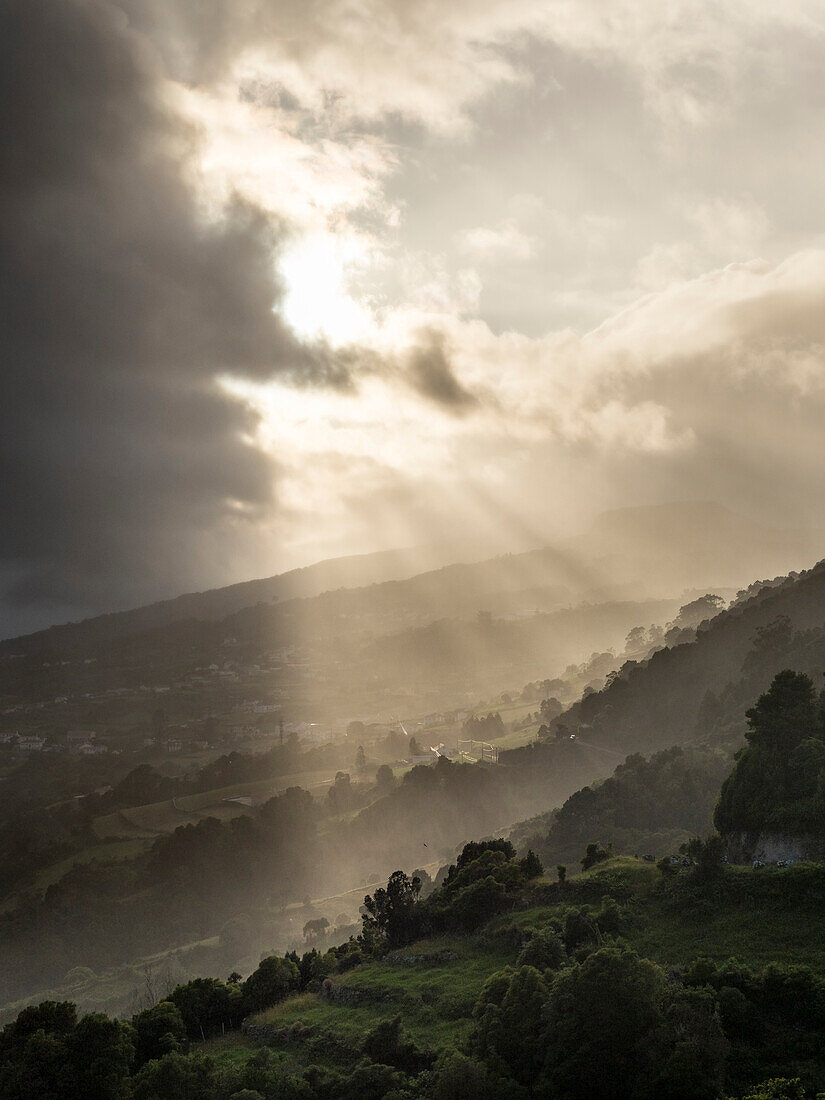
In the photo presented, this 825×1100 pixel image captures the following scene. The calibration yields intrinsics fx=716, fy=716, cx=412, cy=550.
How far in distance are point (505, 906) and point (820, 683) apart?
134 ft

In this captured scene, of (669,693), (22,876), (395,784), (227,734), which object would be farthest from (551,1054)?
(227,734)

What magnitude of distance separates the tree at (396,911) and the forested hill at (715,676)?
42117 millimetres

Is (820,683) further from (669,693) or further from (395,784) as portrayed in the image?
(395,784)

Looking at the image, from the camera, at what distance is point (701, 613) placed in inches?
6181

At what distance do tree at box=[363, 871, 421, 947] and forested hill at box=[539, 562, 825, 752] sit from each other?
1658 inches

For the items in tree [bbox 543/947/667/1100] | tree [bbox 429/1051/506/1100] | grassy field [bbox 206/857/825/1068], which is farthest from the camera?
grassy field [bbox 206/857/825/1068]

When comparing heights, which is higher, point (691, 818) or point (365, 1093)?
point (365, 1093)

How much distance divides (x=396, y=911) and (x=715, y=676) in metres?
61.6

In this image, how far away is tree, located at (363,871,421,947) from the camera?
48500mm

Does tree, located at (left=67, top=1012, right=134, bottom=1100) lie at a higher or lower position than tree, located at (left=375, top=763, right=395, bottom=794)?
higher

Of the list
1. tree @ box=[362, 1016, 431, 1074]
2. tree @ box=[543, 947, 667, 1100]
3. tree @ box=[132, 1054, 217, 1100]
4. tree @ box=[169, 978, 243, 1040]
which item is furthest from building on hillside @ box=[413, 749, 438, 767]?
tree @ box=[543, 947, 667, 1100]

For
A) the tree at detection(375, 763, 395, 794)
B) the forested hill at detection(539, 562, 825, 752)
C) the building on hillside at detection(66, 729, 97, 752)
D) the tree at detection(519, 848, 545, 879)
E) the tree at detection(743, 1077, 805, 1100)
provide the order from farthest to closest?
the building on hillside at detection(66, 729, 97, 752)
the tree at detection(375, 763, 395, 794)
the forested hill at detection(539, 562, 825, 752)
the tree at detection(519, 848, 545, 879)
the tree at detection(743, 1077, 805, 1100)

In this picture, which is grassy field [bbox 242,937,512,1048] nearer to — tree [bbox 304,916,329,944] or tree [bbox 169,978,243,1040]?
tree [bbox 169,978,243,1040]

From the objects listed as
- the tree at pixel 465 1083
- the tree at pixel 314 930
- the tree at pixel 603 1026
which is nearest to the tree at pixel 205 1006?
the tree at pixel 465 1083
